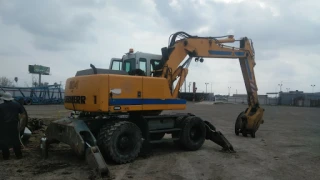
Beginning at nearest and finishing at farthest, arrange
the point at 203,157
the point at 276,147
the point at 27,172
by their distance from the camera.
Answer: the point at 27,172, the point at 203,157, the point at 276,147

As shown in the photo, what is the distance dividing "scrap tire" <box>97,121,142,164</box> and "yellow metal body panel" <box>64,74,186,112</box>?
48 cm

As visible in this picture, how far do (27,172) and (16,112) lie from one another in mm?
2036

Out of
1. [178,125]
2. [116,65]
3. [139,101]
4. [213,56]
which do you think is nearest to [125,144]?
[139,101]

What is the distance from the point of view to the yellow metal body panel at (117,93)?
784 cm

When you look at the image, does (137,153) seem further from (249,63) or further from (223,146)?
(249,63)

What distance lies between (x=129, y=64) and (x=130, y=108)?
7.07ft

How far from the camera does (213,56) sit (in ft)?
39.5

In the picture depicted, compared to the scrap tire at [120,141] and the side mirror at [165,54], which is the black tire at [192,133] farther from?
the side mirror at [165,54]

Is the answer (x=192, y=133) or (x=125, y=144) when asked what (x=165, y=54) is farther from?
(x=125, y=144)

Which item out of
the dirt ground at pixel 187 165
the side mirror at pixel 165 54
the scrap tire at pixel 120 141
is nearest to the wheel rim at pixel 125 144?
the scrap tire at pixel 120 141

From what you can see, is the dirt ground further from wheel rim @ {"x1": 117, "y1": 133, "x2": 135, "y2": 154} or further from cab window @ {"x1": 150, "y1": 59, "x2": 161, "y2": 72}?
cab window @ {"x1": 150, "y1": 59, "x2": 161, "y2": 72}

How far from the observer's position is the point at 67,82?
30.6 ft

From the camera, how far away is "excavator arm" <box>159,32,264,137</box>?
10289 millimetres

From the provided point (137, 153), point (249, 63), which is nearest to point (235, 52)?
point (249, 63)
